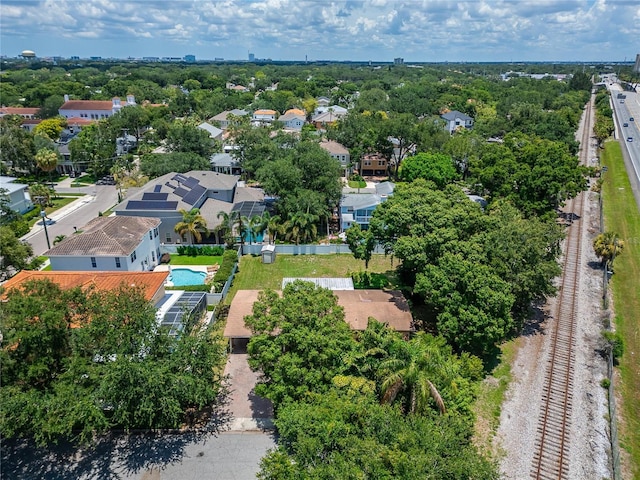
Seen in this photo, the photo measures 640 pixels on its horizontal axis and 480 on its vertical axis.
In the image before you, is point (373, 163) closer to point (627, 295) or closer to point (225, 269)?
point (225, 269)

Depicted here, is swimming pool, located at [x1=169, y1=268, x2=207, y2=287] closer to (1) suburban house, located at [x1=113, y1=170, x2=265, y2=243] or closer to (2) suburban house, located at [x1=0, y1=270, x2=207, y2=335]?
(2) suburban house, located at [x1=0, y1=270, x2=207, y2=335]

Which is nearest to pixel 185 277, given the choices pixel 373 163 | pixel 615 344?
pixel 615 344

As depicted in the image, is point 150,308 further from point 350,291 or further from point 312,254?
point 312,254

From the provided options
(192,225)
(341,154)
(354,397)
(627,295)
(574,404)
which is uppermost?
(341,154)

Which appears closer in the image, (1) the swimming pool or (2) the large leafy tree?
(2) the large leafy tree

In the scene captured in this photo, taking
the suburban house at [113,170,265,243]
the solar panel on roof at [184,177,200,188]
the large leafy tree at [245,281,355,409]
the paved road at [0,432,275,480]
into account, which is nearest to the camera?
the paved road at [0,432,275,480]

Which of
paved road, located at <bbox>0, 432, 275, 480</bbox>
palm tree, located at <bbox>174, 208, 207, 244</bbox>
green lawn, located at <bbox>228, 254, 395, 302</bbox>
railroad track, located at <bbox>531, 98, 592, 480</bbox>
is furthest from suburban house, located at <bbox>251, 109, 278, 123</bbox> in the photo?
paved road, located at <bbox>0, 432, 275, 480</bbox>

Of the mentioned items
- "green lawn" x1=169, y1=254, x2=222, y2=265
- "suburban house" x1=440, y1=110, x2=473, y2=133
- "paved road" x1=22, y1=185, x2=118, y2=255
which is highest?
"suburban house" x1=440, y1=110, x2=473, y2=133
